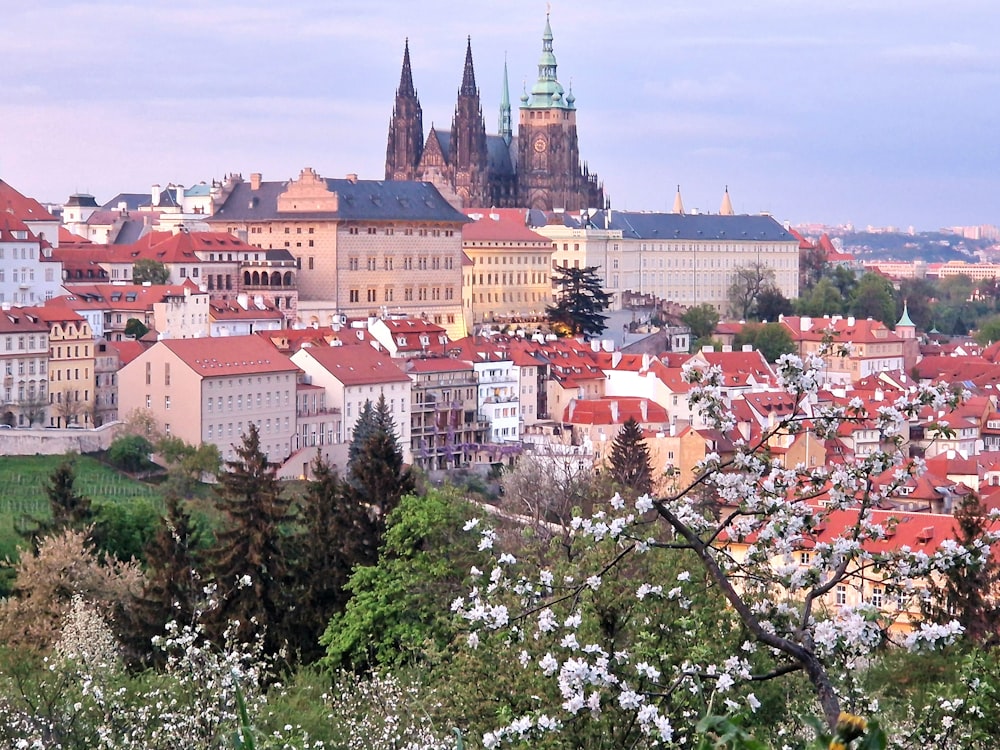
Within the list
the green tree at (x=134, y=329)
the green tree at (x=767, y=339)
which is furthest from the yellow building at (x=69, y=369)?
the green tree at (x=767, y=339)

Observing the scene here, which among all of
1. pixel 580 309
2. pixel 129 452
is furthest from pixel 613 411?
pixel 580 309

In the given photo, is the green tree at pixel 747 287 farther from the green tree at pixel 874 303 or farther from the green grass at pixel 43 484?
the green grass at pixel 43 484

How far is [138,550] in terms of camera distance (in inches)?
1391

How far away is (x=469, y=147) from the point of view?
106m

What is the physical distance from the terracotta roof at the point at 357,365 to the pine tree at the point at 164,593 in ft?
84.7

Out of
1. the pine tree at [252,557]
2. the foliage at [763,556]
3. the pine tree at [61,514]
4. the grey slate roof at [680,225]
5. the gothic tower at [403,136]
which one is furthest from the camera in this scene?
the gothic tower at [403,136]

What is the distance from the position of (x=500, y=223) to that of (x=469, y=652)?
250 ft

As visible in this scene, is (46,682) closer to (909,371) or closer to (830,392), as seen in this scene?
(830,392)

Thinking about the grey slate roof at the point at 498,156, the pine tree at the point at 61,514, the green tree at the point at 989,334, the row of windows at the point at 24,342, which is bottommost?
the pine tree at the point at 61,514

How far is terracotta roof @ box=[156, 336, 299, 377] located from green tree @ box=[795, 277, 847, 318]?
4223 cm

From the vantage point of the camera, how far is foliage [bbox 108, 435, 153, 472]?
47156 mm

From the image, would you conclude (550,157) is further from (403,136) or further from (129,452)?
(129,452)

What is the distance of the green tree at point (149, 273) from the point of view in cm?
6531

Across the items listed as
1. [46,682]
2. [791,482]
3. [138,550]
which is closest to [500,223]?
[138,550]
